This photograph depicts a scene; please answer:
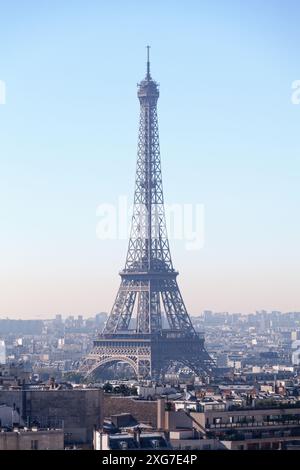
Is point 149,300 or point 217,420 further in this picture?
point 149,300

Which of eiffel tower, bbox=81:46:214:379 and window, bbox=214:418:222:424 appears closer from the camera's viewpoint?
window, bbox=214:418:222:424

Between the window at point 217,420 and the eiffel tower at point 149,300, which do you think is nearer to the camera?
the window at point 217,420

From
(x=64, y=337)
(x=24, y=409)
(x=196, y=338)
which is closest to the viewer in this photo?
(x=24, y=409)

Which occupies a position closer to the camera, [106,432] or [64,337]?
[106,432]

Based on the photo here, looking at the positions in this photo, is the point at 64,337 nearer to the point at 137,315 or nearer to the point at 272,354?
the point at 272,354
